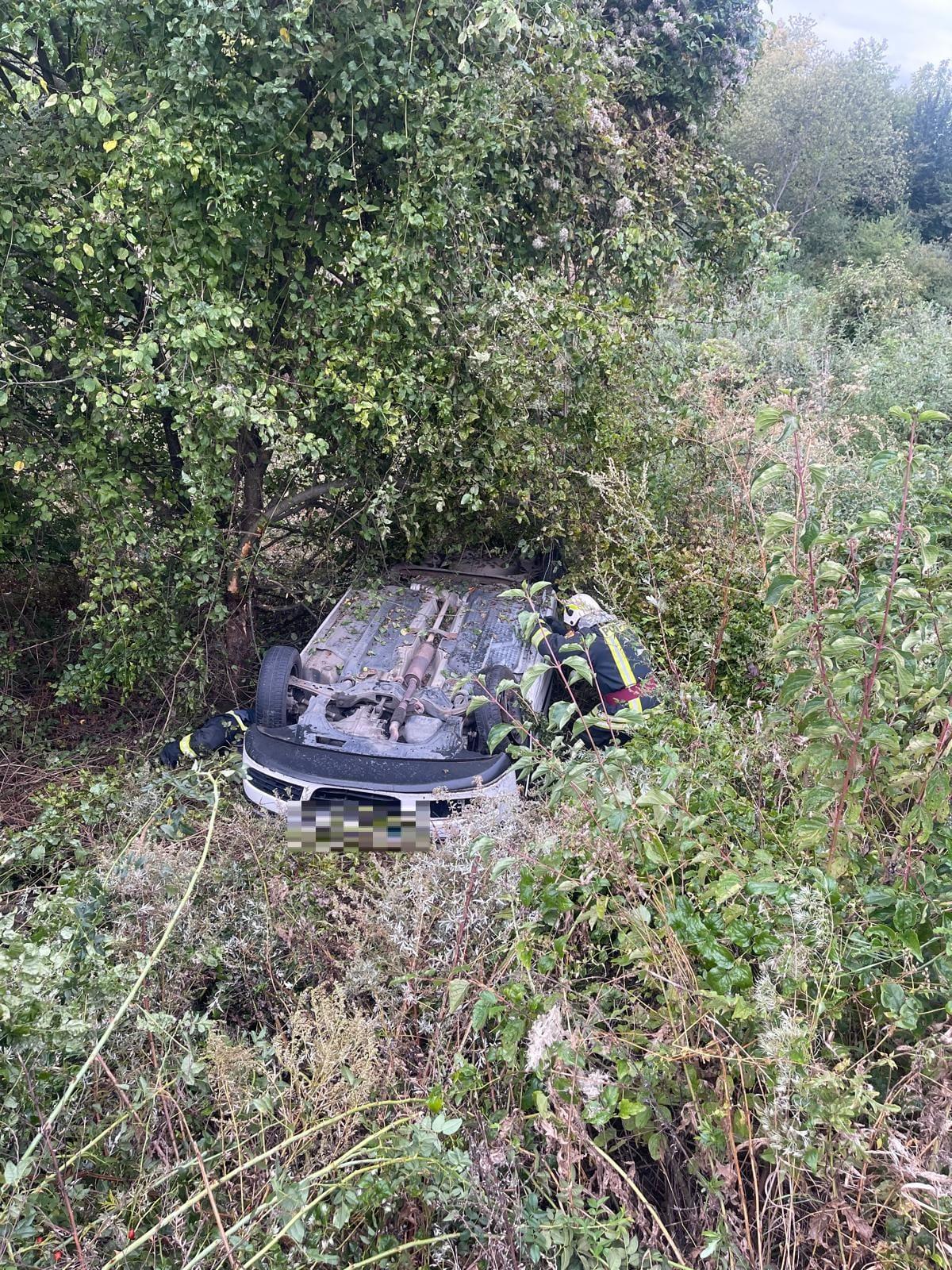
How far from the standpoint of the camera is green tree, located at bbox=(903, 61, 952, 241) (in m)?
22.3

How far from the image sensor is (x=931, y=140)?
22984 millimetres

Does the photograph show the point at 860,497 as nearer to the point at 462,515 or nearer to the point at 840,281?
the point at 462,515

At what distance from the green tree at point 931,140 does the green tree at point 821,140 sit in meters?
2.94

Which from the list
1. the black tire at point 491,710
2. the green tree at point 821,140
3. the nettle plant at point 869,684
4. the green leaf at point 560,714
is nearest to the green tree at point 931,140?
the green tree at point 821,140

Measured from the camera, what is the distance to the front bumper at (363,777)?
148 inches

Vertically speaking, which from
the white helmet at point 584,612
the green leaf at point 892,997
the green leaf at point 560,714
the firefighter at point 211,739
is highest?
the green leaf at point 560,714

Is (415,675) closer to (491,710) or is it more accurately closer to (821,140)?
(491,710)

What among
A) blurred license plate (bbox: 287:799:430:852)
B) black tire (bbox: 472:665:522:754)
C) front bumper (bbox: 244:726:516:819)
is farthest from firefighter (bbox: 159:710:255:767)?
black tire (bbox: 472:665:522:754)

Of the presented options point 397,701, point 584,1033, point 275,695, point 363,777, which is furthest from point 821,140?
point 584,1033

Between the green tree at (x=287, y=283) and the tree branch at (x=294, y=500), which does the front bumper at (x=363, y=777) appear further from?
the tree branch at (x=294, y=500)

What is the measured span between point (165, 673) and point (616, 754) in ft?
13.6

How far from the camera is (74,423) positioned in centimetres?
462

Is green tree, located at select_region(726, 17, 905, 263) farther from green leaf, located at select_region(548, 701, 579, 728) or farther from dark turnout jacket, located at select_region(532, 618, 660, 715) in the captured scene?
green leaf, located at select_region(548, 701, 579, 728)

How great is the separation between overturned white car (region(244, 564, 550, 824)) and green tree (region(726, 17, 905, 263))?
58.7 feet
